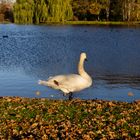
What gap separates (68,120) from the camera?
9.00 meters

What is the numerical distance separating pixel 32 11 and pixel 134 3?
22867 millimetres

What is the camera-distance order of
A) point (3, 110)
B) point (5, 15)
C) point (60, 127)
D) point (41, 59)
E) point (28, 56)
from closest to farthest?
point (60, 127) < point (3, 110) < point (41, 59) < point (28, 56) < point (5, 15)

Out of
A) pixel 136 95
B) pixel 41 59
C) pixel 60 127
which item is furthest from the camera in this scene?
pixel 41 59

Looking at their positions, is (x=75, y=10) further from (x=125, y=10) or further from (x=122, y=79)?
(x=122, y=79)

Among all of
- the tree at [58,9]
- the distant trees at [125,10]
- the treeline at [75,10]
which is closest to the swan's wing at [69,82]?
the treeline at [75,10]

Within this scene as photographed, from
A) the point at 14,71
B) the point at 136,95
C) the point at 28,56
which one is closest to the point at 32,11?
the point at 28,56

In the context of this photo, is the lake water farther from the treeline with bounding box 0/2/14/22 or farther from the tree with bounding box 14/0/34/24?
the treeline with bounding box 0/2/14/22

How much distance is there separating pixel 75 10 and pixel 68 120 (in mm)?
88349

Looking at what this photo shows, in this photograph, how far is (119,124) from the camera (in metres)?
8.61

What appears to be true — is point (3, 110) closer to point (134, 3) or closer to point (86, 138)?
point (86, 138)

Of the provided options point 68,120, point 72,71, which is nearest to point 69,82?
point 68,120

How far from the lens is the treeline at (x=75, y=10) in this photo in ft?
256

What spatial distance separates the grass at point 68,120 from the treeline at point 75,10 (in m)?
67.1

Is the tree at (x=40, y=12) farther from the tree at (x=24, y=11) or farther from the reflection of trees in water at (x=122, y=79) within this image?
the reflection of trees in water at (x=122, y=79)
